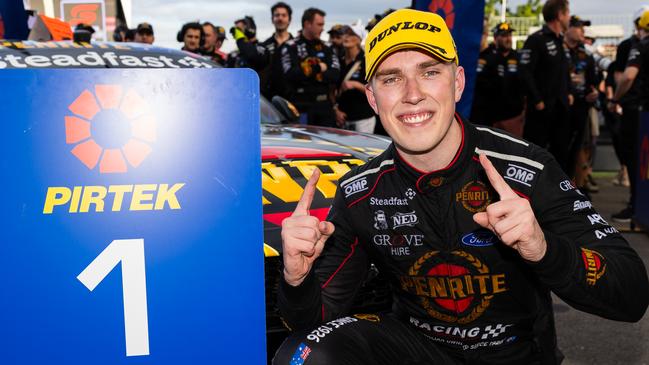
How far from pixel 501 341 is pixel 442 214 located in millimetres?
384

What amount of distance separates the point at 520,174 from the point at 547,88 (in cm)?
543

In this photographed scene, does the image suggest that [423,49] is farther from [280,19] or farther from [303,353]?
[280,19]

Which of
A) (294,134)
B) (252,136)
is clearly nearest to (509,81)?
(294,134)

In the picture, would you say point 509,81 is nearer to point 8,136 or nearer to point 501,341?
point 501,341

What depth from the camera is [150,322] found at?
5.49 ft

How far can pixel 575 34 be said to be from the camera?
25.5ft

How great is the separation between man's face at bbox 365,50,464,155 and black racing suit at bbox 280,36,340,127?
5131 mm

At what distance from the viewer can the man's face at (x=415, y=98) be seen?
1980mm

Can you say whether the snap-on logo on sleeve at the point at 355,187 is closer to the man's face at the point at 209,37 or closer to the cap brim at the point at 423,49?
the cap brim at the point at 423,49

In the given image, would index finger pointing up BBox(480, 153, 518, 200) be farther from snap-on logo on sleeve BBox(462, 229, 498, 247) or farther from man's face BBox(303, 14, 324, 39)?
man's face BBox(303, 14, 324, 39)

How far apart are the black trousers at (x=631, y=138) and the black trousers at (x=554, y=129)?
67cm

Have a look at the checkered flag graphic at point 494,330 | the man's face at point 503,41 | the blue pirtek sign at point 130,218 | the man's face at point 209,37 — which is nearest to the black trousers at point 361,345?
the checkered flag graphic at point 494,330

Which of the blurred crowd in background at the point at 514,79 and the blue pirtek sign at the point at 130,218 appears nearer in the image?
the blue pirtek sign at the point at 130,218

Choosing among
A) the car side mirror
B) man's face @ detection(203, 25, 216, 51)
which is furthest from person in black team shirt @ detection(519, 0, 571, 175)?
man's face @ detection(203, 25, 216, 51)
